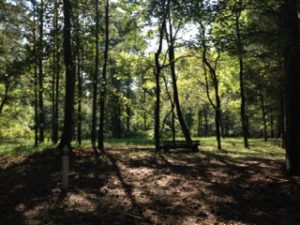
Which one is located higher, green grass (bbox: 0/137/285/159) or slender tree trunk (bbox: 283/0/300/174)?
slender tree trunk (bbox: 283/0/300/174)

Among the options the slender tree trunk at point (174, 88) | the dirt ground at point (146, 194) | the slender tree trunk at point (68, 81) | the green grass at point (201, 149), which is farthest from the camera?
the slender tree trunk at point (174, 88)

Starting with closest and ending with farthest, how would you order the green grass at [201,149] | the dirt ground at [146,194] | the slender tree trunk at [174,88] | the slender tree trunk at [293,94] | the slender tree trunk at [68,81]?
1. the dirt ground at [146,194]
2. the slender tree trunk at [293,94]
3. the slender tree trunk at [68,81]
4. the green grass at [201,149]
5. the slender tree trunk at [174,88]

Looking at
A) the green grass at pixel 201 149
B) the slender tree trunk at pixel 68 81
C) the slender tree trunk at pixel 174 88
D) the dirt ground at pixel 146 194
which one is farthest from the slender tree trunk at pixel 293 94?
the slender tree trunk at pixel 174 88

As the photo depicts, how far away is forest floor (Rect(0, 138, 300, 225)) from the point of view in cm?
695

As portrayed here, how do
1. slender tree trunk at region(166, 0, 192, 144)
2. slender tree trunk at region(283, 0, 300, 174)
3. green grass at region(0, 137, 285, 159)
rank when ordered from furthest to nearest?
slender tree trunk at region(166, 0, 192, 144)
green grass at region(0, 137, 285, 159)
slender tree trunk at region(283, 0, 300, 174)

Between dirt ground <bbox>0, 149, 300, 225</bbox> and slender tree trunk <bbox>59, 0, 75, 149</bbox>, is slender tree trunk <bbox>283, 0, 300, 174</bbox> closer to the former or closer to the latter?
dirt ground <bbox>0, 149, 300, 225</bbox>

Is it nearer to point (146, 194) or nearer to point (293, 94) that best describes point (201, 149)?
point (293, 94)

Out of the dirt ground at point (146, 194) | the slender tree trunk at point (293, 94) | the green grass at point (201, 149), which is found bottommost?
the dirt ground at point (146, 194)

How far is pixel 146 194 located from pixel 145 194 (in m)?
0.02

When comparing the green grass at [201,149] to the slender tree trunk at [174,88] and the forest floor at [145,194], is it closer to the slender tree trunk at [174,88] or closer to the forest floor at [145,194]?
the slender tree trunk at [174,88]

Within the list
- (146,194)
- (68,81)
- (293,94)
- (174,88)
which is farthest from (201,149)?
(146,194)

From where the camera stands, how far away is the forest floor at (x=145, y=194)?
22.8ft

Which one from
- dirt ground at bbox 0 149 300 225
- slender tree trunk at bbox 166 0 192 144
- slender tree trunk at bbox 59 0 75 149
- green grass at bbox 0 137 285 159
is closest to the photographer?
dirt ground at bbox 0 149 300 225

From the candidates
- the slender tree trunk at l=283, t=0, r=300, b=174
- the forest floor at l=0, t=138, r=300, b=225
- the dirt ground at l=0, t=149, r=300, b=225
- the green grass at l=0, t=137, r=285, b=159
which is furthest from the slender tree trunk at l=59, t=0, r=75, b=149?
the slender tree trunk at l=283, t=0, r=300, b=174
